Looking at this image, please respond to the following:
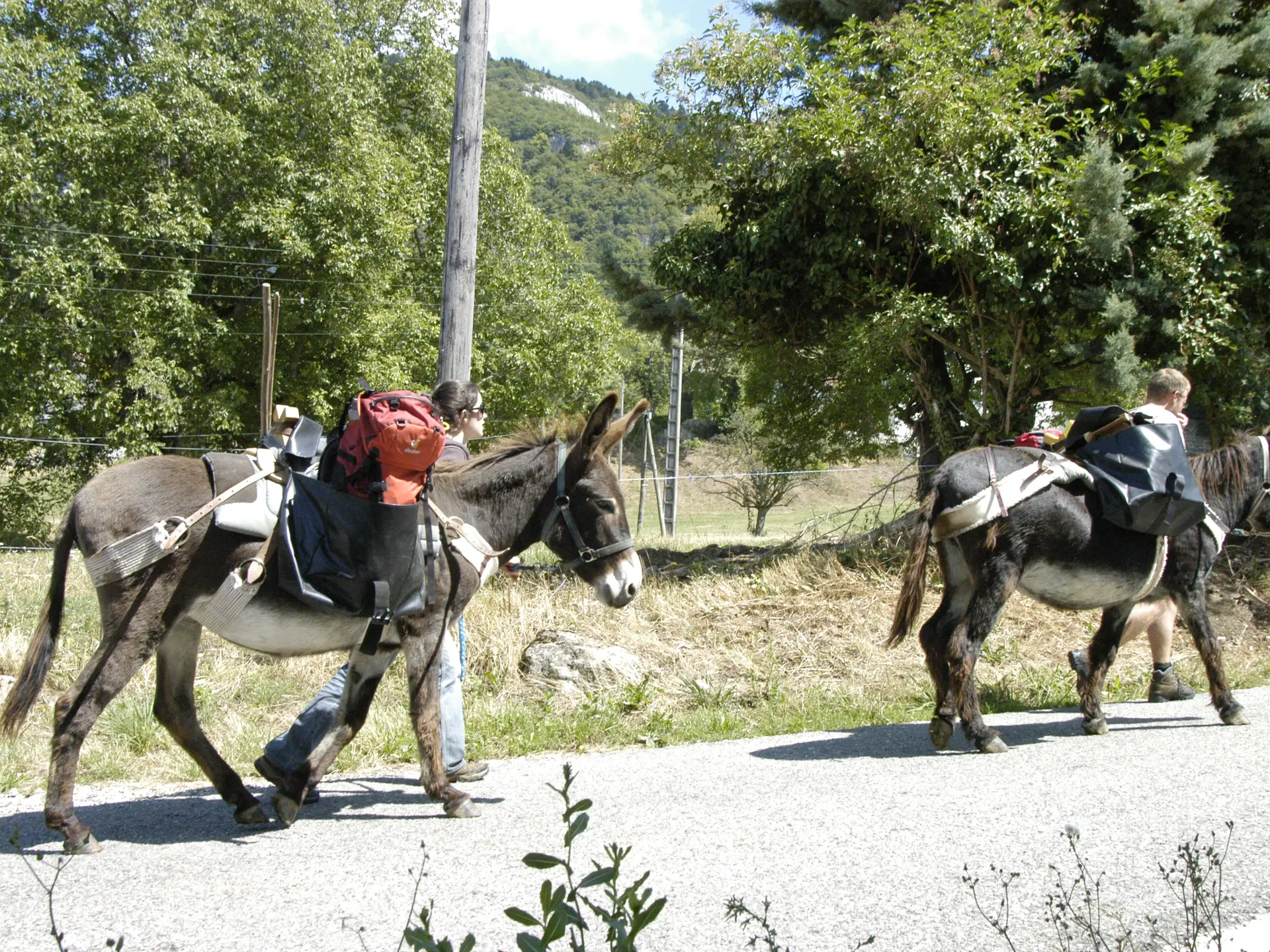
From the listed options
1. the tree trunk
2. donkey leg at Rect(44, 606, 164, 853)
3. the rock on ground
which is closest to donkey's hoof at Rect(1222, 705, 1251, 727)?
the rock on ground

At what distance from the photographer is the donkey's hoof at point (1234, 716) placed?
6.51 metres

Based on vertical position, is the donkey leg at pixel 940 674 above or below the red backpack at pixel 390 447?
below

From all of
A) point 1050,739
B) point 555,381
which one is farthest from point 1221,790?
point 555,381

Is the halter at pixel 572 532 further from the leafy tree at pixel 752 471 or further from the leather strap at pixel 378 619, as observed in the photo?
the leafy tree at pixel 752 471

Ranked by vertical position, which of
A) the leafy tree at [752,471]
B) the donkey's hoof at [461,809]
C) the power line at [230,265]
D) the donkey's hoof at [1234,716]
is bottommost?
the leafy tree at [752,471]

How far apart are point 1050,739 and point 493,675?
398 cm

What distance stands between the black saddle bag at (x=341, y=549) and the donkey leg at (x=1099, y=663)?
14.5 feet

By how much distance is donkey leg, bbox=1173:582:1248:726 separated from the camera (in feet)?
21.4

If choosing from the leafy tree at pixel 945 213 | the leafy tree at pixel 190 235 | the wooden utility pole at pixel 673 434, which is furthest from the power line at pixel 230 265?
the leafy tree at pixel 945 213

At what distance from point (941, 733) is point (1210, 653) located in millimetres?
1993

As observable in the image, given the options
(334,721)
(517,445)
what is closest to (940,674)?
(517,445)

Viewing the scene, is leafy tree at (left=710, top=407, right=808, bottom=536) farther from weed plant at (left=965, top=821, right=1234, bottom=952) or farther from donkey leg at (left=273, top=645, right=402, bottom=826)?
weed plant at (left=965, top=821, right=1234, bottom=952)

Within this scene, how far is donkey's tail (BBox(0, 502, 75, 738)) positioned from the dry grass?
1148 mm

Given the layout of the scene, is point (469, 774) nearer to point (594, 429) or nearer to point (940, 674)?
point (594, 429)
